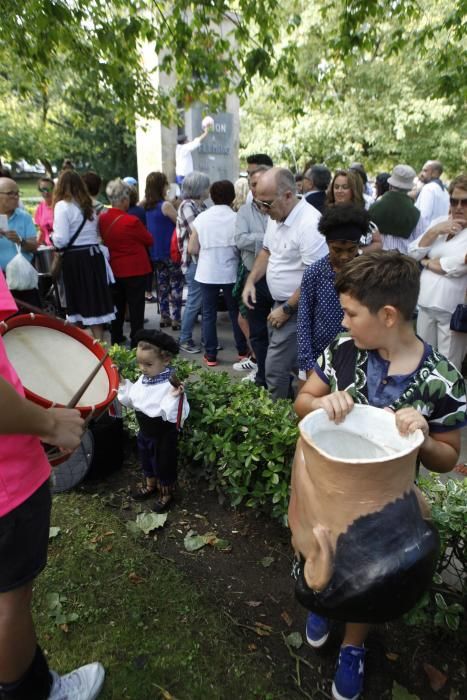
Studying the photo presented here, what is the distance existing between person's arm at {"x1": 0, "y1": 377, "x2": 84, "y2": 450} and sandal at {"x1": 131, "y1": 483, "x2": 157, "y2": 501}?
1713 millimetres

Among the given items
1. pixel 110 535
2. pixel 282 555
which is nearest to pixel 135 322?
pixel 110 535

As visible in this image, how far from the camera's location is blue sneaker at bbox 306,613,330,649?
2.14m

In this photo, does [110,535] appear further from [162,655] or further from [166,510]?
[162,655]

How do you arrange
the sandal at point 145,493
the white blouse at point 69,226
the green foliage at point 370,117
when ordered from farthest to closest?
the green foliage at point 370,117, the white blouse at point 69,226, the sandal at point 145,493

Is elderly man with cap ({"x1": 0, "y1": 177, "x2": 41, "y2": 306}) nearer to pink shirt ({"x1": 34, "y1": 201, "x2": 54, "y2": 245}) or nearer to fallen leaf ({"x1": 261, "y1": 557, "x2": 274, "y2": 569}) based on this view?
pink shirt ({"x1": 34, "y1": 201, "x2": 54, "y2": 245})

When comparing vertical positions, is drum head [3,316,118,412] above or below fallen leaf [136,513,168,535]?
above

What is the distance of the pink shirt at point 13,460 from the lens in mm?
1541

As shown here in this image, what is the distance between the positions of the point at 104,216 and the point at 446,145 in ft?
53.0

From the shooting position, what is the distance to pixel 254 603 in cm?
248

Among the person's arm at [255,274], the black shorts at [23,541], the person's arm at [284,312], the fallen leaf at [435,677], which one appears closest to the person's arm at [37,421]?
the black shorts at [23,541]

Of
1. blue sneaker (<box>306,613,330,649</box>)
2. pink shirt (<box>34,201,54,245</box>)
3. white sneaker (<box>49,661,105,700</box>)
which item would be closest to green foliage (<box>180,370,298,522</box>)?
blue sneaker (<box>306,613,330,649</box>)

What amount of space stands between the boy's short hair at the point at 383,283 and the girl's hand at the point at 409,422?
1.26 ft

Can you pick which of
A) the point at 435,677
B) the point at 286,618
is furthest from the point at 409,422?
the point at 286,618

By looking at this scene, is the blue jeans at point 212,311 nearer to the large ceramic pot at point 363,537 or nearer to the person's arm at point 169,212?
the person's arm at point 169,212
